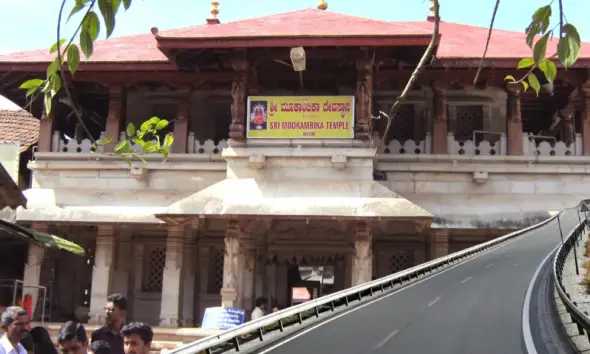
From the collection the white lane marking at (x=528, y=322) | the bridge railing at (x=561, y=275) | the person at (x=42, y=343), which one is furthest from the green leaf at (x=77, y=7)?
the bridge railing at (x=561, y=275)

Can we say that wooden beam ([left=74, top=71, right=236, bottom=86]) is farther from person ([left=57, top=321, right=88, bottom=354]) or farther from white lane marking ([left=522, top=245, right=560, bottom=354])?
person ([left=57, top=321, right=88, bottom=354])

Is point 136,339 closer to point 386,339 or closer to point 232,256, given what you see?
point 386,339

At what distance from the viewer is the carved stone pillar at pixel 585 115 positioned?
18.5 m

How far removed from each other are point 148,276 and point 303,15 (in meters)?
9.00

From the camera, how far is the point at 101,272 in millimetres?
18609

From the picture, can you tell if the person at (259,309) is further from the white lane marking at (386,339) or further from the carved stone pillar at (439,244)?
the white lane marking at (386,339)

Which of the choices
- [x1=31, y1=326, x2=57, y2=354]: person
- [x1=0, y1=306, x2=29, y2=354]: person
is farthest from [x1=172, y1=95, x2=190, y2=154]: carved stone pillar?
[x1=0, y1=306, x2=29, y2=354]: person

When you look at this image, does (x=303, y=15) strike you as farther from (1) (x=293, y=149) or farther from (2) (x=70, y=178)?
(2) (x=70, y=178)

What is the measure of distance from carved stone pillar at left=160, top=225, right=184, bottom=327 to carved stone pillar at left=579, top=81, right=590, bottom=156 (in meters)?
11.2

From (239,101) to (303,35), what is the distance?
247 cm

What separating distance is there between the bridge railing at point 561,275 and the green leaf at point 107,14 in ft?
25.5

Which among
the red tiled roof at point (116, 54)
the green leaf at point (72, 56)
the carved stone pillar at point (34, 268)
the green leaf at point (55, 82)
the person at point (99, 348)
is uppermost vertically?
the red tiled roof at point (116, 54)

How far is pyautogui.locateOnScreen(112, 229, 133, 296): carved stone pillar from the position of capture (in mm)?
20141

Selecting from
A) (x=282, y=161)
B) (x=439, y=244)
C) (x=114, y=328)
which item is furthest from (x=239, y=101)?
(x=114, y=328)
